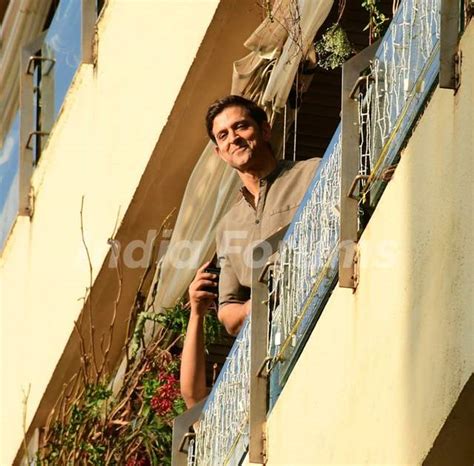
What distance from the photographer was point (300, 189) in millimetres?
11023

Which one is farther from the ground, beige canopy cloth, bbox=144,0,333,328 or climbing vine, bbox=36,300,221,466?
beige canopy cloth, bbox=144,0,333,328

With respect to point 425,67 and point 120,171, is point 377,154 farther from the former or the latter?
point 120,171

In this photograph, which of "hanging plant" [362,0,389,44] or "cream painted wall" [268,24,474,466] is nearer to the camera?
"cream painted wall" [268,24,474,466]

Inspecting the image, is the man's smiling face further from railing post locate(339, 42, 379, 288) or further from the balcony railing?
railing post locate(339, 42, 379, 288)

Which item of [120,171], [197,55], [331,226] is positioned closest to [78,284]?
[120,171]

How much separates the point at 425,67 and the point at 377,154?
1.78 feet

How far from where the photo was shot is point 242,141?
1122 cm

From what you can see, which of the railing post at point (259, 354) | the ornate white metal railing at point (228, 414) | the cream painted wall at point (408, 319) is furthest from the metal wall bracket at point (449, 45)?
the ornate white metal railing at point (228, 414)

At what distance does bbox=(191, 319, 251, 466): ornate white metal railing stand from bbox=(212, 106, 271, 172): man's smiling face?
890 mm

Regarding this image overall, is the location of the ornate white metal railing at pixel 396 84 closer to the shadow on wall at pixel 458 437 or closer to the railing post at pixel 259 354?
the railing post at pixel 259 354

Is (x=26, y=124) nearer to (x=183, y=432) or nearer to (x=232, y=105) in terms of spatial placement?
(x=232, y=105)

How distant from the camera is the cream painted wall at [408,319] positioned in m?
8.30

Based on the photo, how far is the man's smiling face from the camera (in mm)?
11188

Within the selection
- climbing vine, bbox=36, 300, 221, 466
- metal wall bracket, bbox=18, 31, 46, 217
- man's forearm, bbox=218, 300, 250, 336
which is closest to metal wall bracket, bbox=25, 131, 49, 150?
metal wall bracket, bbox=18, 31, 46, 217
